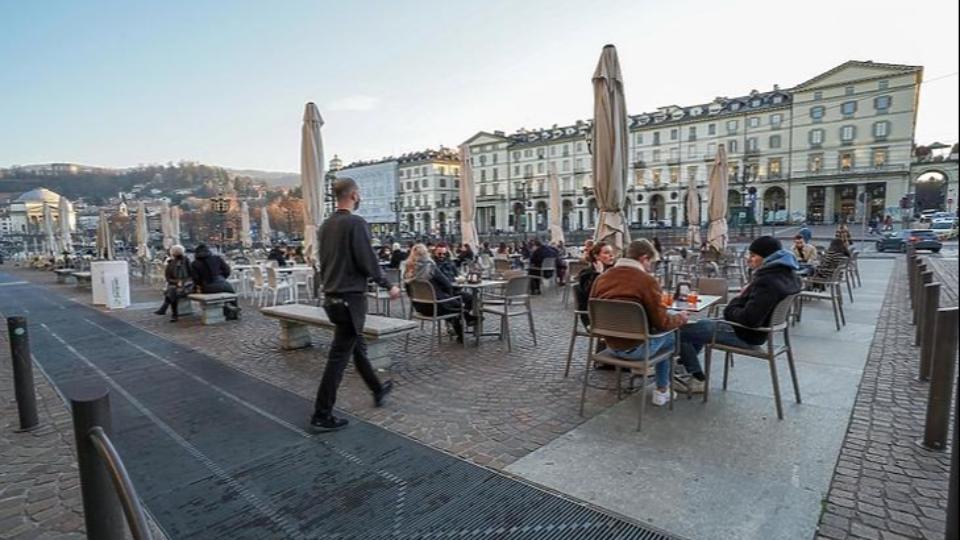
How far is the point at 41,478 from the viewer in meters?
3.20

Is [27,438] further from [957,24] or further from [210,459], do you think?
[957,24]

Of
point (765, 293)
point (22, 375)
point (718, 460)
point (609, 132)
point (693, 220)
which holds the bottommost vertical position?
point (718, 460)

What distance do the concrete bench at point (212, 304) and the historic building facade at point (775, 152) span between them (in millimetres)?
35221

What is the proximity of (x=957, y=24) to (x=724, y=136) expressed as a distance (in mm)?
74600

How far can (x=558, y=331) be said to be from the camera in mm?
7234

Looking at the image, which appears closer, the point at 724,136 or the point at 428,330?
the point at 428,330

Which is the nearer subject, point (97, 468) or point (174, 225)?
point (97, 468)

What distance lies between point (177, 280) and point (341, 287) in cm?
734

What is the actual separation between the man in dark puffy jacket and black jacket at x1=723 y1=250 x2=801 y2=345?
8.49 m

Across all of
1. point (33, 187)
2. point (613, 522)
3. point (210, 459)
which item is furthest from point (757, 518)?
point (33, 187)

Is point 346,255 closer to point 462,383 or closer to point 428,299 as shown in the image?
point 462,383

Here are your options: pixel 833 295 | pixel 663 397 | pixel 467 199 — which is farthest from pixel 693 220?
pixel 663 397

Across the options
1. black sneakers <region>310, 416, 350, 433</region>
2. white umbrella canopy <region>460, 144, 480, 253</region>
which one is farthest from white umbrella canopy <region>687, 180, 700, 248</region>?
black sneakers <region>310, 416, 350, 433</region>

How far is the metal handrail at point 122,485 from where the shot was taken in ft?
4.73
